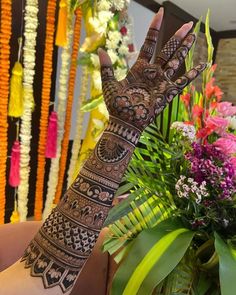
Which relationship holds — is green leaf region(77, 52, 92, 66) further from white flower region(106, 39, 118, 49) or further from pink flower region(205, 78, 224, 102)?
pink flower region(205, 78, 224, 102)

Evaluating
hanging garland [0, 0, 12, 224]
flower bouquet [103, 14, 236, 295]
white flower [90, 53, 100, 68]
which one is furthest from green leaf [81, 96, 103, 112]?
flower bouquet [103, 14, 236, 295]

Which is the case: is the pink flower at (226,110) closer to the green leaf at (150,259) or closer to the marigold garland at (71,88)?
the green leaf at (150,259)

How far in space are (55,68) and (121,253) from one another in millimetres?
2089

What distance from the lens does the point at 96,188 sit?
45cm

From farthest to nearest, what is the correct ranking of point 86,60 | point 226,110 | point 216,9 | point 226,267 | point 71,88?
point 216,9, point 71,88, point 86,60, point 226,110, point 226,267

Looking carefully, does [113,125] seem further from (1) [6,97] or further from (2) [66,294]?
(1) [6,97]

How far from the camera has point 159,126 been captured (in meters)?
0.64

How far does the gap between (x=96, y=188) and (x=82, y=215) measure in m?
0.04

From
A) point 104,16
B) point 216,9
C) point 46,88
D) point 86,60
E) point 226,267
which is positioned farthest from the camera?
point 216,9

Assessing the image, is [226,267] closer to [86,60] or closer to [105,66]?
[105,66]

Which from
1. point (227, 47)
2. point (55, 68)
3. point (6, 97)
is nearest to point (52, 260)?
point (6, 97)

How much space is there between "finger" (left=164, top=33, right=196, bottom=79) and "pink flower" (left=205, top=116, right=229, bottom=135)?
4.0 inches

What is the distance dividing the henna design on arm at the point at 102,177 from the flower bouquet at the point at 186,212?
3.3 inches

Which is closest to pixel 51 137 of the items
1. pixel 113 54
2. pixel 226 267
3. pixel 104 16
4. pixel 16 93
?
pixel 16 93
